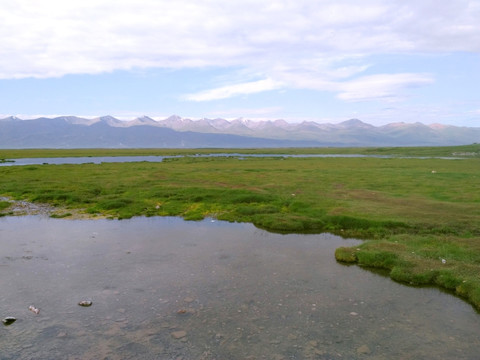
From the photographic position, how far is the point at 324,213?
28.5 metres

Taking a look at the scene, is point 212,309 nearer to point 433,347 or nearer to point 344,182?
point 433,347

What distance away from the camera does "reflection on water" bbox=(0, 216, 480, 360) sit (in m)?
11.2

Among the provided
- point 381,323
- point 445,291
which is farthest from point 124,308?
point 445,291

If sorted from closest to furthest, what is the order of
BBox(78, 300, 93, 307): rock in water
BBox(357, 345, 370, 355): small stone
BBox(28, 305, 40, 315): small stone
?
BBox(357, 345, 370, 355): small stone, BBox(28, 305, 40, 315): small stone, BBox(78, 300, 93, 307): rock in water

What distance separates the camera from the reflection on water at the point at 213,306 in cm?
1124

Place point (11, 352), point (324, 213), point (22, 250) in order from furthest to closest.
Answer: point (324, 213) < point (22, 250) < point (11, 352)

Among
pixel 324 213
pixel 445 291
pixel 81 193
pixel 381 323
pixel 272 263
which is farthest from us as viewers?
pixel 81 193

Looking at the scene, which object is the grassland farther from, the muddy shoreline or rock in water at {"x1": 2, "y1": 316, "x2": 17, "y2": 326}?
rock in water at {"x1": 2, "y1": 316, "x2": 17, "y2": 326}

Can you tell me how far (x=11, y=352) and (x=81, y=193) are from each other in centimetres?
3001

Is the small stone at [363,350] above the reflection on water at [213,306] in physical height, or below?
below

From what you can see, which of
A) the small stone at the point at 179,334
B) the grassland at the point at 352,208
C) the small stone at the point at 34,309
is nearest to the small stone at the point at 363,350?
the small stone at the point at 179,334

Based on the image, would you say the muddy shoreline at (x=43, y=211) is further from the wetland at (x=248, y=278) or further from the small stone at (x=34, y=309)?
the small stone at (x=34, y=309)

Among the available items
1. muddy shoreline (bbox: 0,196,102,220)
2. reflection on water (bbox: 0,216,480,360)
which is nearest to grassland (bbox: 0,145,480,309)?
muddy shoreline (bbox: 0,196,102,220)

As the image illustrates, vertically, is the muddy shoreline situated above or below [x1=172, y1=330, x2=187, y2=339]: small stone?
above
